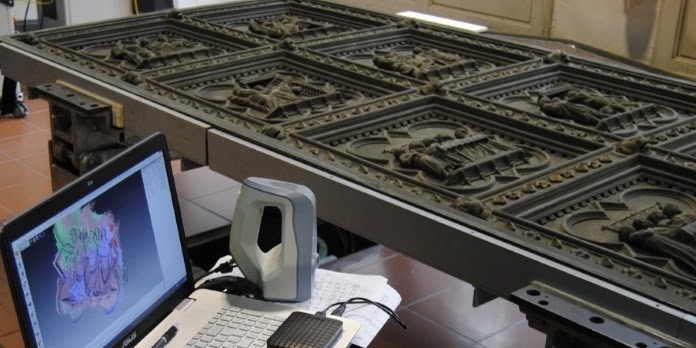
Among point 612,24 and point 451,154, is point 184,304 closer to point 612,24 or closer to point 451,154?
point 451,154

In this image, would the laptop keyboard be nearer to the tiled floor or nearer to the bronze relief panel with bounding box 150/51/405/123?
the bronze relief panel with bounding box 150/51/405/123

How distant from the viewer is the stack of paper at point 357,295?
2.15 metres

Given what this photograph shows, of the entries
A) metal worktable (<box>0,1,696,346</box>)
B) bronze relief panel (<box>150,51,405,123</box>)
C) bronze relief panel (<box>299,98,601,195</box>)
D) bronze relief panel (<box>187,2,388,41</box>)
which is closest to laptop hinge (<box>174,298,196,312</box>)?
metal worktable (<box>0,1,696,346</box>)

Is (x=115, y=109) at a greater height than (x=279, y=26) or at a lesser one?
lesser

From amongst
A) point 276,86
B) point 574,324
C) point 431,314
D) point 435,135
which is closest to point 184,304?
point 574,324

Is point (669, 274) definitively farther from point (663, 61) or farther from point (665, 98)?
point (663, 61)

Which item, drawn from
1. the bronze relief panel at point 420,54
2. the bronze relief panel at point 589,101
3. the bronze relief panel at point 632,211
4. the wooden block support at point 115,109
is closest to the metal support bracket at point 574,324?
the bronze relief panel at point 632,211

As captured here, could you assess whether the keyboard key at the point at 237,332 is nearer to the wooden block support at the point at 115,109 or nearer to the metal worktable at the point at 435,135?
the metal worktable at the point at 435,135

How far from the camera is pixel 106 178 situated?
1798 millimetres

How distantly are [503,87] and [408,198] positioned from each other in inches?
44.2

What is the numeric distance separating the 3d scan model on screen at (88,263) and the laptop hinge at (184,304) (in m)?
0.26

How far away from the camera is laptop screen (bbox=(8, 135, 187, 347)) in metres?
1.62

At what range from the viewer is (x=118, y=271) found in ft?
6.03

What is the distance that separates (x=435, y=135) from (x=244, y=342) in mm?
1134
